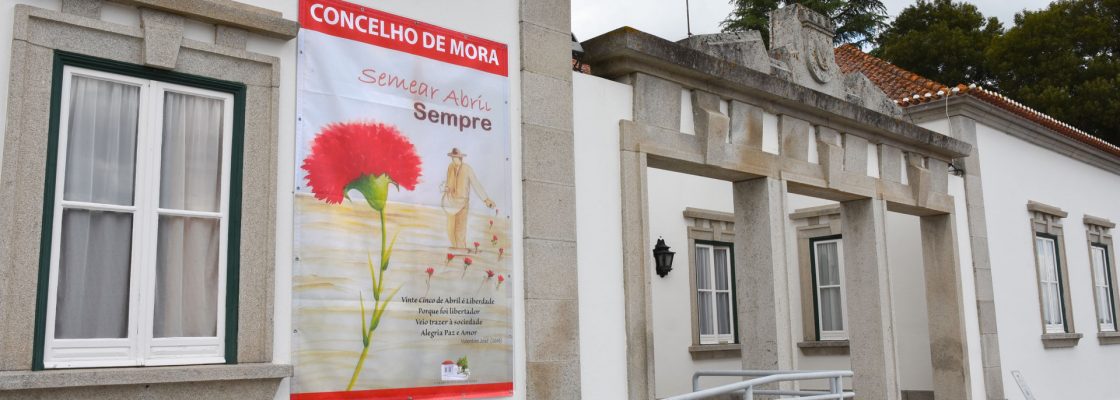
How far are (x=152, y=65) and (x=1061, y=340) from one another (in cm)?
1162

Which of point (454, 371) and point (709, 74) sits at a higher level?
point (709, 74)

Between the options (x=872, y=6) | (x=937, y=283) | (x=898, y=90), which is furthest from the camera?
(x=872, y=6)

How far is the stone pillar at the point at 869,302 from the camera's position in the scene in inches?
357

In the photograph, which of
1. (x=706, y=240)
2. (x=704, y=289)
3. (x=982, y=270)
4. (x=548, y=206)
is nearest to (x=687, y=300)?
(x=704, y=289)

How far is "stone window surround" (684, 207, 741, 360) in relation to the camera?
1166 centimetres

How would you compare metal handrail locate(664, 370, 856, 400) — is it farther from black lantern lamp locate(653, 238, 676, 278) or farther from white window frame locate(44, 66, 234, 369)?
black lantern lamp locate(653, 238, 676, 278)

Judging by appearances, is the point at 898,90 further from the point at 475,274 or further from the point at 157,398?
the point at 157,398

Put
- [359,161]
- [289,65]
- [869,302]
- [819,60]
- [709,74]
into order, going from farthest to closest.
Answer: [869,302], [819,60], [709,74], [359,161], [289,65]

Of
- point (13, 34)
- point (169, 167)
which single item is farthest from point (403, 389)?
point (13, 34)

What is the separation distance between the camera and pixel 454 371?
557cm

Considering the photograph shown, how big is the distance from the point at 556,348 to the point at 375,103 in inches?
74.4

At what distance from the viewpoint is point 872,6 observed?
28.3 m

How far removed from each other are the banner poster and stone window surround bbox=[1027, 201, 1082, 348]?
29.1 feet

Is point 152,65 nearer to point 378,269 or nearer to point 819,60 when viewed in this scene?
point 378,269
